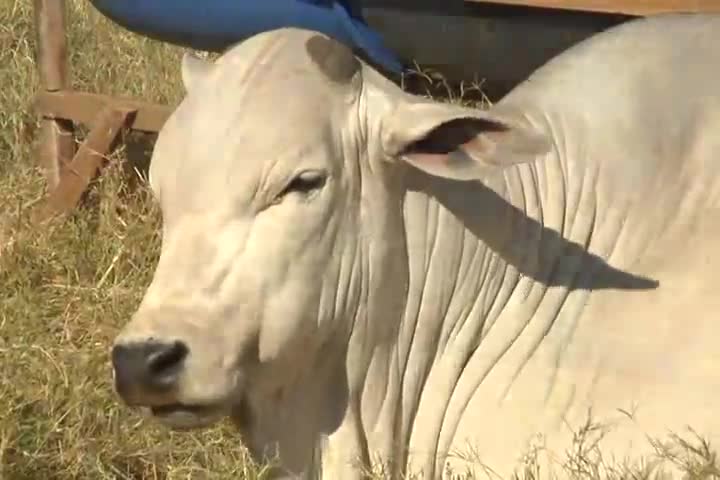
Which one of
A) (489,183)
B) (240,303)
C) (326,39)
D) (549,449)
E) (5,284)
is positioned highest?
(326,39)

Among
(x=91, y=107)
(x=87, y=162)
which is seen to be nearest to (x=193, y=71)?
(x=87, y=162)

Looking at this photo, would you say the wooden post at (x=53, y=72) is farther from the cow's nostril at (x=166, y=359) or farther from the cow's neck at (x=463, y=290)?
the cow's nostril at (x=166, y=359)

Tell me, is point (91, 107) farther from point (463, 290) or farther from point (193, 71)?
point (463, 290)

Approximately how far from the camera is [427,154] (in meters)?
3.08

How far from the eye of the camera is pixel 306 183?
9.85 feet

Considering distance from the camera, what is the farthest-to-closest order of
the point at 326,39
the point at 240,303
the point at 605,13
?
the point at 605,13
the point at 326,39
the point at 240,303

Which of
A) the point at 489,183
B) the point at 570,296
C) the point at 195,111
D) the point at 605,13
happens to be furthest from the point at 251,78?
the point at 605,13

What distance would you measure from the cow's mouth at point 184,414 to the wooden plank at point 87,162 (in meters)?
2.32

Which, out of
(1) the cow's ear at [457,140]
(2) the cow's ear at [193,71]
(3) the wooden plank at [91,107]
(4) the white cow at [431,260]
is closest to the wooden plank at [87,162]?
(3) the wooden plank at [91,107]

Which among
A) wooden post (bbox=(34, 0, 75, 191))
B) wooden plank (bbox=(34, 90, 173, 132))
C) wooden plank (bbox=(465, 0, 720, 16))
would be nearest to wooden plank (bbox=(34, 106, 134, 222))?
wooden plank (bbox=(34, 90, 173, 132))

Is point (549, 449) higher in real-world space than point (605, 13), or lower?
lower

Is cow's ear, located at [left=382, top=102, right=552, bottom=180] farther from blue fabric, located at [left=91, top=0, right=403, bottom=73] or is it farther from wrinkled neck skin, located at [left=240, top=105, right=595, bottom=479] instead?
blue fabric, located at [left=91, top=0, right=403, bottom=73]

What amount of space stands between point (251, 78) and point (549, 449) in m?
0.95

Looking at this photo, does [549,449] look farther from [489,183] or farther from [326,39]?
[326,39]
